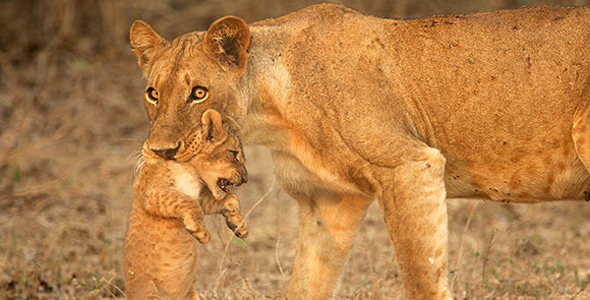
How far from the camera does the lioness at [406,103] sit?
4191 mm

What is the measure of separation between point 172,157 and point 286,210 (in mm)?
4507

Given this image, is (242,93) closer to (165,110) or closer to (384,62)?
(165,110)

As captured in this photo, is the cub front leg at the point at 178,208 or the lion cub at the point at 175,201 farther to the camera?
the lion cub at the point at 175,201

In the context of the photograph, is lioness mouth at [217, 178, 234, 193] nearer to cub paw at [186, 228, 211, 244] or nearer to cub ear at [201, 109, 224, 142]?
cub ear at [201, 109, 224, 142]

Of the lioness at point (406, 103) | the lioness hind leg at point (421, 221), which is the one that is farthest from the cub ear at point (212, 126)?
the lioness hind leg at point (421, 221)

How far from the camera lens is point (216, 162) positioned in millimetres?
4133

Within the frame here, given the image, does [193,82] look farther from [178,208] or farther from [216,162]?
[178,208]

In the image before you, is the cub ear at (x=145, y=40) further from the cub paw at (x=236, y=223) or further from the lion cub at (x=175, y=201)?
the cub paw at (x=236, y=223)

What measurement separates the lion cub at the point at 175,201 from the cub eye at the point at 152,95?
0.26 m

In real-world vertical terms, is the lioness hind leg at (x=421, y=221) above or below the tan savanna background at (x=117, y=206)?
above

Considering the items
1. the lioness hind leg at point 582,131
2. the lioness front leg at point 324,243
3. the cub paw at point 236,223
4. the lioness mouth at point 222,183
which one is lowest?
the lioness front leg at point 324,243

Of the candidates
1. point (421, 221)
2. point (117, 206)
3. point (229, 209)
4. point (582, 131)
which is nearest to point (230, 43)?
point (229, 209)

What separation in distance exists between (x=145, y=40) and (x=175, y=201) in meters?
1.05

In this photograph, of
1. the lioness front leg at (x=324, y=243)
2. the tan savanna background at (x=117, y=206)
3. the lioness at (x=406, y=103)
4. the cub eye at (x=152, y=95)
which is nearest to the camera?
the lioness at (x=406, y=103)
